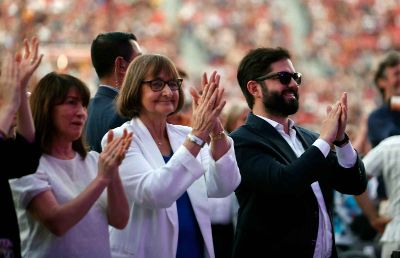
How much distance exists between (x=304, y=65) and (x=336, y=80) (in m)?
1.61

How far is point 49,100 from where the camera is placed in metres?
4.35

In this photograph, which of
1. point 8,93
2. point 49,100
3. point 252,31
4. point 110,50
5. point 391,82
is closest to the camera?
point 8,93

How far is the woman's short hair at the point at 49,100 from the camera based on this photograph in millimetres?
4336

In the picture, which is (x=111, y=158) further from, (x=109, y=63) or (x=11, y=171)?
(x=109, y=63)

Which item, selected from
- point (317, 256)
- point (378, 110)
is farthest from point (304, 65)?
point (317, 256)

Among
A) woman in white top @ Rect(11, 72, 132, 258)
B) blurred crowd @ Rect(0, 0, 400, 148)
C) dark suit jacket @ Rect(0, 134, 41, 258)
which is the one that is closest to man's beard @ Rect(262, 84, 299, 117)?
woman in white top @ Rect(11, 72, 132, 258)

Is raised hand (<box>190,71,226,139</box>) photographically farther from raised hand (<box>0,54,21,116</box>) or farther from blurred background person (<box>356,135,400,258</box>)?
blurred background person (<box>356,135,400,258</box>)

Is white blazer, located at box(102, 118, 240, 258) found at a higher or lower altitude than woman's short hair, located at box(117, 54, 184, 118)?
lower

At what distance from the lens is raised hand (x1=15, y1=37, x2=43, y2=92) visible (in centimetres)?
404

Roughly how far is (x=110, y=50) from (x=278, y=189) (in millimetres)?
1432

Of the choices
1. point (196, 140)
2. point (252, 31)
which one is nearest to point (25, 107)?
point (196, 140)

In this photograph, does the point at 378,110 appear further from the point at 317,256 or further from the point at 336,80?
the point at 336,80

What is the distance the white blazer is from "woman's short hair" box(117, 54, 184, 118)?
0.07m

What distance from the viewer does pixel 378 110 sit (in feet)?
23.7
